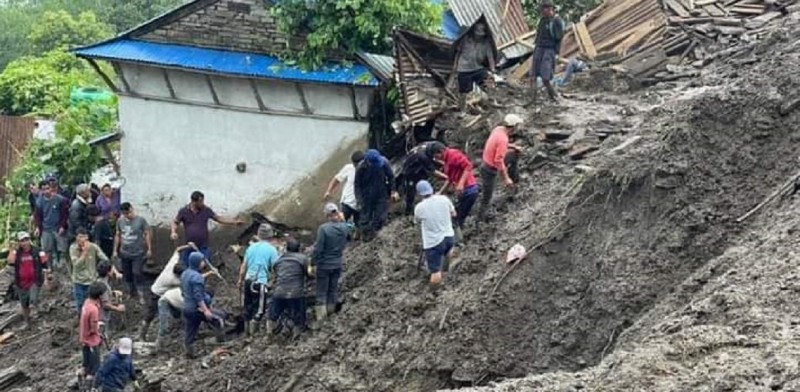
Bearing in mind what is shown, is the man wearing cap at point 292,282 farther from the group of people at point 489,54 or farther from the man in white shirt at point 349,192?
the group of people at point 489,54

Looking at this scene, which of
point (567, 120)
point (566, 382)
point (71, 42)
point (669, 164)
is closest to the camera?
point (566, 382)

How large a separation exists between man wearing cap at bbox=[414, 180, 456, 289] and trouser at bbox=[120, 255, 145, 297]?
457cm

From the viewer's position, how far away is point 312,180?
17703mm

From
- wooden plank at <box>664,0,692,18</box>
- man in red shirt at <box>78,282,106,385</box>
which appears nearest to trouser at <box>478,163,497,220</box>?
man in red shirt at <box>78,282,106,385</box>

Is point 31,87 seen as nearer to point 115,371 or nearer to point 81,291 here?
point 81,291

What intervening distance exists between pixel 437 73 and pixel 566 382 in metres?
8.79

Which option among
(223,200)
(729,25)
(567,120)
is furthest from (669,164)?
(223,200)

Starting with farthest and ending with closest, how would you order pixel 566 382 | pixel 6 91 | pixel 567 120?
pixel 6 91, pixel 567 120, pixel 566 382

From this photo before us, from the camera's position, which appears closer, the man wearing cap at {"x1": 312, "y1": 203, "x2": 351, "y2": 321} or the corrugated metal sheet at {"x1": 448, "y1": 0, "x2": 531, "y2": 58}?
the man wearing cap at {"x1": 312, "y1": 203, "x2": 351, "y2": 321}

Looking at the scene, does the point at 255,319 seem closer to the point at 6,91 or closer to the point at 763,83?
the point at 763,83

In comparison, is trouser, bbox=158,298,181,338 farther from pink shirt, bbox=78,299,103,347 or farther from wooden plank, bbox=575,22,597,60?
wooden plank, bbox=575,22,597,60

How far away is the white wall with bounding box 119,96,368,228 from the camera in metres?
17.7

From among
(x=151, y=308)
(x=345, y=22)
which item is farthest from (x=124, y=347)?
(x=345, y=22)

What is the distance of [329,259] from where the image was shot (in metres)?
13.2
